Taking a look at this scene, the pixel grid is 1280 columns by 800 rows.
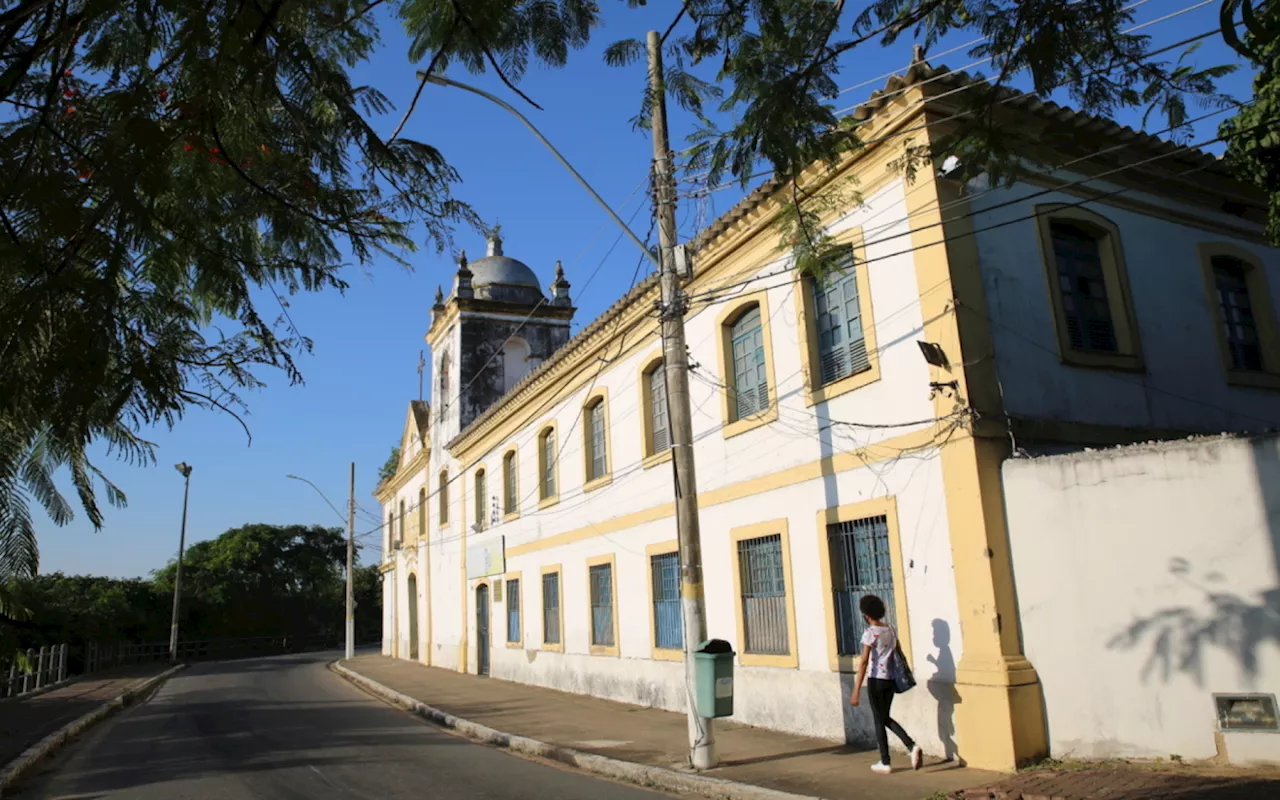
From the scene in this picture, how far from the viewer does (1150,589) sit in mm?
7348

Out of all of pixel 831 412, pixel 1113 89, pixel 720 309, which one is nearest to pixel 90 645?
pixel 720 309

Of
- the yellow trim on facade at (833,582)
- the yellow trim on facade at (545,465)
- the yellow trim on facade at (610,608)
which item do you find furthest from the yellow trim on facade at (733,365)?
the yellow trim on facade at (545,465)

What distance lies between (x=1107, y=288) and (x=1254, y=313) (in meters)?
2.89

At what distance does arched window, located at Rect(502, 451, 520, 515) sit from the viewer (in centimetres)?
2102

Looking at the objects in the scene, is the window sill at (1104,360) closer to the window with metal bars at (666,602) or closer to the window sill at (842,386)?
the window sill at (842,386)

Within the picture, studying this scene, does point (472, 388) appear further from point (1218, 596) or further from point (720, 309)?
point (1218, 596)

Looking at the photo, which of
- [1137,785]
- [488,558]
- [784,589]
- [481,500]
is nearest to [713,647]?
[784,589]

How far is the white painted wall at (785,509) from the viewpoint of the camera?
29.1ft

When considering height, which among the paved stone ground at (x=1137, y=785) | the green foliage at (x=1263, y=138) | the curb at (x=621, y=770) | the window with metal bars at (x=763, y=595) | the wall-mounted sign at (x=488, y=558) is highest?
the green foliage at (x=1263, y=138)

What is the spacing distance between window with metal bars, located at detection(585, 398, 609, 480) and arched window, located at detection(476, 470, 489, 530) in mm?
6736

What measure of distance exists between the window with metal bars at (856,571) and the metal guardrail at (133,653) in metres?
7.56

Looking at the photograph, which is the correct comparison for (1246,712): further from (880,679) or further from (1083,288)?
(1083,288)

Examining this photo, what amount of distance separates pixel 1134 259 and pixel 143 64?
33.0 ft

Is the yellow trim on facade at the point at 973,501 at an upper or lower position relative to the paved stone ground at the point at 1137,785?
upper
